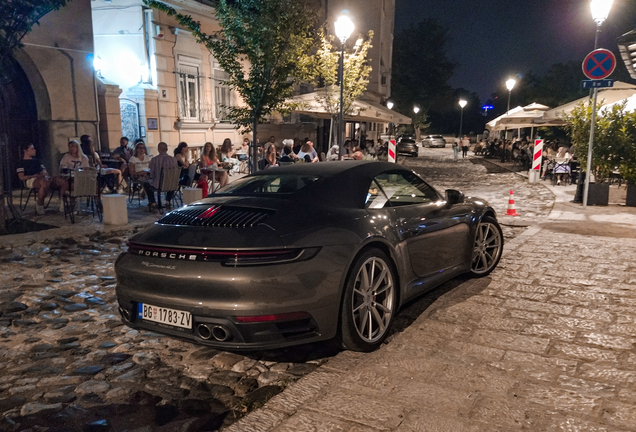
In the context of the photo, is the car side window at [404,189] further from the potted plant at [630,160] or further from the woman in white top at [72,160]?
the potted plant at [630,160]

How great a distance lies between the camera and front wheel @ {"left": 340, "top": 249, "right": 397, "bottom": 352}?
3662 mm

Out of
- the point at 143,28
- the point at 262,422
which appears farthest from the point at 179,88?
the point at 262,422

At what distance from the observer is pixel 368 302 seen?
153 inches

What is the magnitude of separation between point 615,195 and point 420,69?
195 ft

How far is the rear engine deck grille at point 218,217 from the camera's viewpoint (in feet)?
11.6

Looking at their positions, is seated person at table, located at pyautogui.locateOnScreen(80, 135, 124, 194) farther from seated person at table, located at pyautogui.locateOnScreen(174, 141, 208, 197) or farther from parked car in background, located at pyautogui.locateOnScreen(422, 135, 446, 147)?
parked car in background, located at pyautogui.locateOnScreen(422, 135, 446, 147)

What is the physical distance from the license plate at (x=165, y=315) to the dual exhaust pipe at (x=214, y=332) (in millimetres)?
87

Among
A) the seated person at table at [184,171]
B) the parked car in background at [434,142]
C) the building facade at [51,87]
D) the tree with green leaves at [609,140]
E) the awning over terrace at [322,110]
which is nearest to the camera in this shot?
the seated person at table at [184,171]

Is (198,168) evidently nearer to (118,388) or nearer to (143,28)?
(143,28)

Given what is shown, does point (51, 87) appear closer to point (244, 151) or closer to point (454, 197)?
point (244, 151)

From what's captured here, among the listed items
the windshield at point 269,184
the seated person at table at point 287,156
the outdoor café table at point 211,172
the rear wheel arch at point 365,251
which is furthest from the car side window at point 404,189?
the seated person at table at point 287,156

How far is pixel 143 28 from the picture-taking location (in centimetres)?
1620

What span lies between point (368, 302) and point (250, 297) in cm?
106

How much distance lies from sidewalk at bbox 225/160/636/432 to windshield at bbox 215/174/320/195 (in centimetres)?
139
